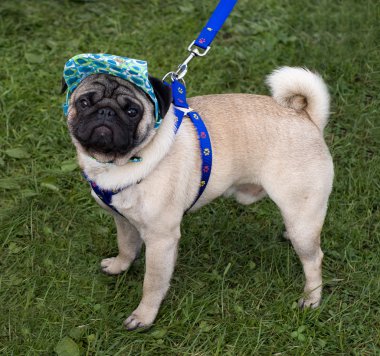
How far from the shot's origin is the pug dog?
2582 millimetres

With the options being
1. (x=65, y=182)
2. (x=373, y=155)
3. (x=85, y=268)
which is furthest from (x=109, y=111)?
(x=373, y=155)

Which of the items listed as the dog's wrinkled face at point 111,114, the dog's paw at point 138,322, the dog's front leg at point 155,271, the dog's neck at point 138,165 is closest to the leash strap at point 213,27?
the dog's neck at point 138,165

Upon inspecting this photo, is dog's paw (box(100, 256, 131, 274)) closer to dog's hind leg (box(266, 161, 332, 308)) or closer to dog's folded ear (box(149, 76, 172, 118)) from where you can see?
dog's hind leg (box(266, 161, 332, 308))

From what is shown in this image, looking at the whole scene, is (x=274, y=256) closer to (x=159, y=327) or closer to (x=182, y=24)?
(x=159, y=327)

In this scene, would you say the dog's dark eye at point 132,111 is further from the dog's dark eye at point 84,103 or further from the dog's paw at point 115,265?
the dog's paw at point 115,265

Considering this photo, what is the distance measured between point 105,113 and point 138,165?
0.93 feet

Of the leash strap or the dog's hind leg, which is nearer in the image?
the dog's hind leg

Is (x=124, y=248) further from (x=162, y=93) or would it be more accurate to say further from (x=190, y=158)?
(x=162, y=93)

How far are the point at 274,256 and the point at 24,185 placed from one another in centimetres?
160

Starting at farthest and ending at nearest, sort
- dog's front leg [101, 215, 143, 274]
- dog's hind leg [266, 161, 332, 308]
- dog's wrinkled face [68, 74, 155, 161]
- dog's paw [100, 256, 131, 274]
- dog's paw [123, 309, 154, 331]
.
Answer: dog's paw [100, 256, 131, 274] → dog's front leg [101, 215, 143, 274] → dog's paw [123, 309, 154, 331] → dog's hind leg [266, 161, 332, 308] → dog's wrinkled face [68, 74, 155, 161]

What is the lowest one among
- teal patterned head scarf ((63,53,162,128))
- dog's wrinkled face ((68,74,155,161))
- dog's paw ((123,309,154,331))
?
dog's paw ((123,309,154,331))

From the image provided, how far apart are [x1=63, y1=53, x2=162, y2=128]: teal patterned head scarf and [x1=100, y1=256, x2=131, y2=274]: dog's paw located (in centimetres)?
102

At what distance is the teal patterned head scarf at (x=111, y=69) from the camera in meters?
2.43

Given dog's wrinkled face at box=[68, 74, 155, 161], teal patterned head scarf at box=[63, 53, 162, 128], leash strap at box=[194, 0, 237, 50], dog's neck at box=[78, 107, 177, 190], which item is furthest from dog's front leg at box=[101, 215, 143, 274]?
leash strap at box=[194, 0, 237, 50]
